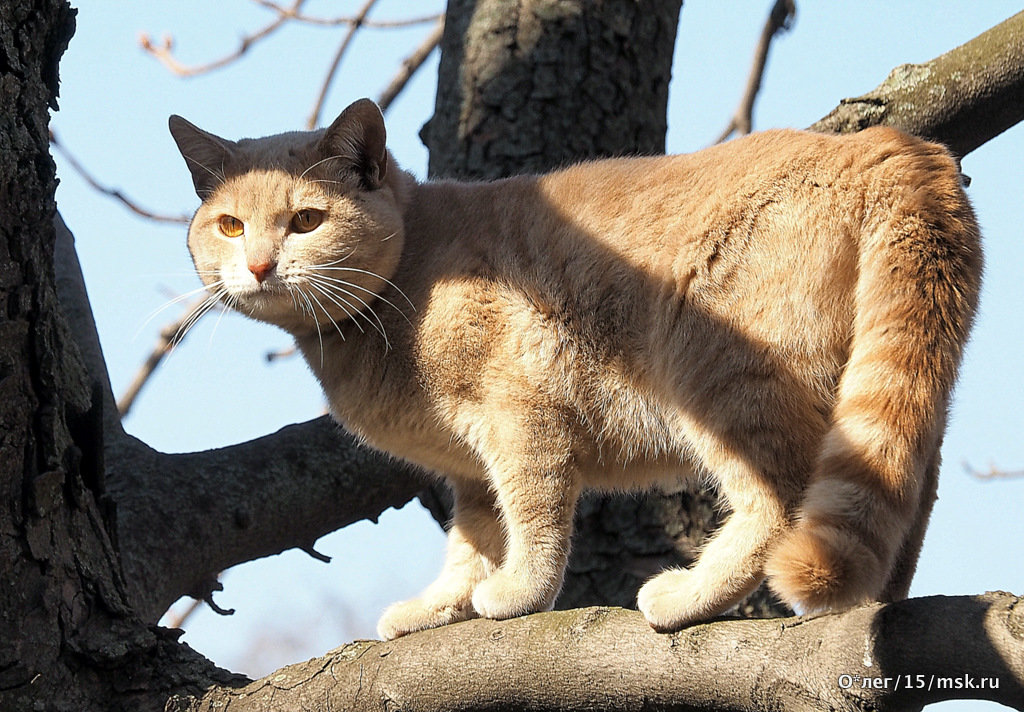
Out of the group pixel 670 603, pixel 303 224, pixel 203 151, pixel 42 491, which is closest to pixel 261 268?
pixel 303 224

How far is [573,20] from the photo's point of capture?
13.1 feet

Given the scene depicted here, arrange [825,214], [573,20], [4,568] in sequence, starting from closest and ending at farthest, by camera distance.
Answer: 1. [4,568]
2. [825,214]
3. [573,20]

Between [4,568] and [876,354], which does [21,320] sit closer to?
[4,568]

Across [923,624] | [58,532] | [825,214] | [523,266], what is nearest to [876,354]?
[825,214]

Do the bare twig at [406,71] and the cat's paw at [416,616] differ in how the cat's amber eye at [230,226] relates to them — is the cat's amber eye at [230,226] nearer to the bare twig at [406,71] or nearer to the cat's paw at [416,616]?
the cat's paw at [416,616]

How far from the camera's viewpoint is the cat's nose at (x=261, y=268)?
8.55 feet

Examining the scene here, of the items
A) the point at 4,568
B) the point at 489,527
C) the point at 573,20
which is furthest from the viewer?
the point at 573,20

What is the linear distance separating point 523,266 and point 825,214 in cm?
74

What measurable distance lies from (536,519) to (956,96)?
6.63 feet

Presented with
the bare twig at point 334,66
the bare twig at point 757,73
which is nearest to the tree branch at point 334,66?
the bare twig at point 334,66

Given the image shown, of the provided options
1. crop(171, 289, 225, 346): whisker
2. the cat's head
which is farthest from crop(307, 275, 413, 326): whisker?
crop(171, 289, 225, 346): whisker

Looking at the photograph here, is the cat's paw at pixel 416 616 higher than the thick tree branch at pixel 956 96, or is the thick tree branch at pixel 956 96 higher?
the thick tree branch at pixel 956 96

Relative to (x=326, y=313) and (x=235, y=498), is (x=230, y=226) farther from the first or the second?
(x=235, y=498)

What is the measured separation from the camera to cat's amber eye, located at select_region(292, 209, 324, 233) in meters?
2.75
